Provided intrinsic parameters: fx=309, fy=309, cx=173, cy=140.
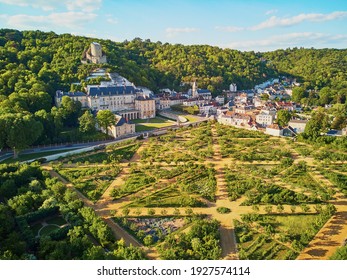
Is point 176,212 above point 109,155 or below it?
below

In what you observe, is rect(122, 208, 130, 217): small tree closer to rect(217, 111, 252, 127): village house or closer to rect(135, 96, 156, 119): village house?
rect(217, 111, 252, 127): village house

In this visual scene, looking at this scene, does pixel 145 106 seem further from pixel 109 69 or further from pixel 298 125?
pixel 298 125

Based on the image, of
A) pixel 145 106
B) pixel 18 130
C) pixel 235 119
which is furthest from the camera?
pixel 145 106

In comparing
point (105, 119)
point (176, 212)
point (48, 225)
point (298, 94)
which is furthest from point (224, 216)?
point (298, 94)

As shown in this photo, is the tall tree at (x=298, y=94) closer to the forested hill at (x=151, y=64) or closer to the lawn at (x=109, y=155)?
the forested hill at (x=151, y=64)

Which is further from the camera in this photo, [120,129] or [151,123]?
[151,123]

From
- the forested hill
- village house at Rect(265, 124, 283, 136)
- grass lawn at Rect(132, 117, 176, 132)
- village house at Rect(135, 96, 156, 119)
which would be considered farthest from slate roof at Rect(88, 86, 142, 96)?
Result: village house at Rect(265, 124, 283, 136)
